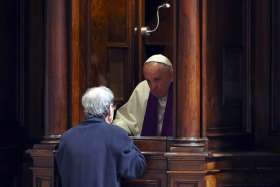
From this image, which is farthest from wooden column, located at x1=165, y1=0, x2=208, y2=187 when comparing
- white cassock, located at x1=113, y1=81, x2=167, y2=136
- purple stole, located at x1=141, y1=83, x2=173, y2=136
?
white cassock, located at x1=113, y1=81, x2=167, y2=136

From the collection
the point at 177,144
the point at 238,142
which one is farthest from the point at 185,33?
the point at 238,142

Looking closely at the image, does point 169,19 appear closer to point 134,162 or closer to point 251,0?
point 251,0

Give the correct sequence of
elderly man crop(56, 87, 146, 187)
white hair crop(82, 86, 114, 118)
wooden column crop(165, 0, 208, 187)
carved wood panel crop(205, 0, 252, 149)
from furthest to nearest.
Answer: carved wood panel crop(205, 0, 252, 149) → wooden column crop(165, 0, 208, 187) → white hair crop(82, 86, 114, 118) → elderly man crop(56, 87, 146, 187)

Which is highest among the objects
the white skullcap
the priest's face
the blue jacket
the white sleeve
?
the white skullcap

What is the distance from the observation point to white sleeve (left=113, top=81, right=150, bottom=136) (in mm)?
6984

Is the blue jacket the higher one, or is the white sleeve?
the white sleeve

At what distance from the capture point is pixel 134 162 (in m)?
5.78

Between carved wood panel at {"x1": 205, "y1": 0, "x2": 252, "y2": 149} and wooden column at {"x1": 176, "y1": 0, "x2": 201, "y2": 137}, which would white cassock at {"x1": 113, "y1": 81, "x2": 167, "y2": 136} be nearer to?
carved wood panel at {"x1": 205, "y1": 0, "x2": 252, "y2": 149}

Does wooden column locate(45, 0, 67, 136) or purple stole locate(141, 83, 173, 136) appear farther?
purple stole locate(141, 83, 173, 136)

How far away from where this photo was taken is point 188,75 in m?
6.37

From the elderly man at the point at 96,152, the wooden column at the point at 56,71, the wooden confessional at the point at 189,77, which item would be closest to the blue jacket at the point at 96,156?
the elderly man at the point at 96,152

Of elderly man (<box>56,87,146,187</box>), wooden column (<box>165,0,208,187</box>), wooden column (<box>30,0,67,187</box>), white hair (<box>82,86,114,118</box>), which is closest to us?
elderly man (<box>56,87,146,187</box>)

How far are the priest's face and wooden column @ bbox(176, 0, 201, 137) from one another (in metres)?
0.58

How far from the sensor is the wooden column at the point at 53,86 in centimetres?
652
